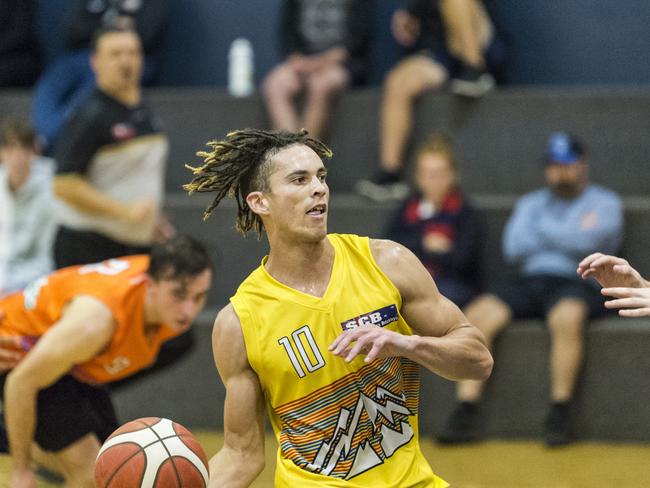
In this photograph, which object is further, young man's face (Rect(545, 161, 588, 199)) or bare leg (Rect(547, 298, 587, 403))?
young man's face (Rect(545, 161, 588, 199))

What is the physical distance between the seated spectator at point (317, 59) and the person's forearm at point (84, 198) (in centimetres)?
172

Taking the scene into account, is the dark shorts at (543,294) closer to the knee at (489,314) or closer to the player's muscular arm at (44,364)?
the knee at (489,314)

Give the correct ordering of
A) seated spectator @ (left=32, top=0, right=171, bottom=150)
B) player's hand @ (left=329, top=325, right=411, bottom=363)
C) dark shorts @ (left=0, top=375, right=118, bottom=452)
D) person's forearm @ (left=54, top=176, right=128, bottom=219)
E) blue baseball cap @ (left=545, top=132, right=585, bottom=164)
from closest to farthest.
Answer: player's hand @ (left=329, top=325, right=411, bottom=363), dark shorts @ (left=0, top=375, right=118, bottom=452), person's forearm @ (left=54, top=176, right=128, bottom=219), blue baseball cap @ (left=545, top=132, right=585, bottom=164), seated spectator @ (left=32, top=0, right=171, bottom=150)

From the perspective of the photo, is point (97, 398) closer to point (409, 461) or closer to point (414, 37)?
point (409, 461)

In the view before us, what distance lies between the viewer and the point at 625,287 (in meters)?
3.57

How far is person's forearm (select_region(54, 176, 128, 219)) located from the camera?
6.16 meters

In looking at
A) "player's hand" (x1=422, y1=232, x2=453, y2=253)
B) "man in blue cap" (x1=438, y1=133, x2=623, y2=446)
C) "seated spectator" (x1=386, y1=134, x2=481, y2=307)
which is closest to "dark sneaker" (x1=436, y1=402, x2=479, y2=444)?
"man in blue cap" (x1=438, y1=133, x2=623, y2=446)

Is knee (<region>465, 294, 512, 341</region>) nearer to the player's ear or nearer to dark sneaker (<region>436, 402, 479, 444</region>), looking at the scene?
dark sneaker (<region>436, 402, 479, 444</region>)

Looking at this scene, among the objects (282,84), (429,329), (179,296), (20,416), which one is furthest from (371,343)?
(282,84)

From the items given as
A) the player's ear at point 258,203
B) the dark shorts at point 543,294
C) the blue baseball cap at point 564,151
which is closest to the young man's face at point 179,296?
the player's ear at point 258,203

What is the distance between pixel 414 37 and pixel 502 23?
81 cm

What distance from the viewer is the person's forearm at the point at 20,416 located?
459 centimetres

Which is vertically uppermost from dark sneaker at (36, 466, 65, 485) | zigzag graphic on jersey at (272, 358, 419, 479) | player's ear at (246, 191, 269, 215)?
player's ear at (246, 191, 269, 215)

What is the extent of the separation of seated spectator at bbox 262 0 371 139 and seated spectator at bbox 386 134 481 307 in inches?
41.7
